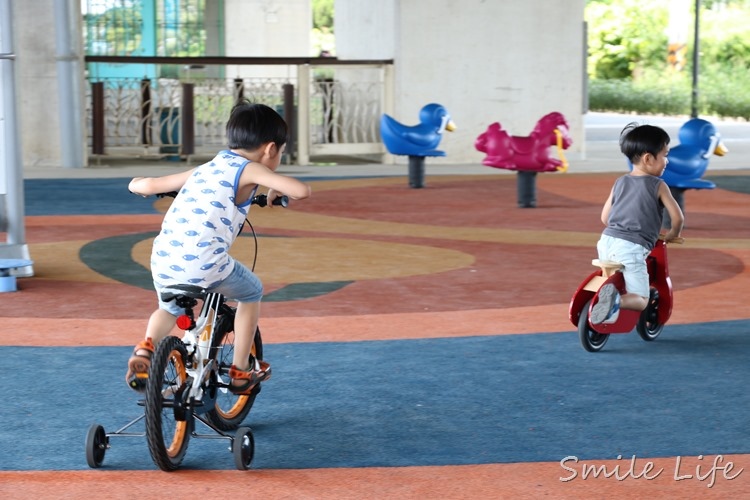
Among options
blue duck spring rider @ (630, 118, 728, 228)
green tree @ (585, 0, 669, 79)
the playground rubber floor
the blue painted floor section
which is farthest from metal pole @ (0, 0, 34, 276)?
green tree @ (585, 0, 669, 79)

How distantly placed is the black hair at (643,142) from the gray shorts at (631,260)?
1.47 ft

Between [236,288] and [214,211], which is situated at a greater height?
[214,211]

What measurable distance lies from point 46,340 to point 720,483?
12.4 ft

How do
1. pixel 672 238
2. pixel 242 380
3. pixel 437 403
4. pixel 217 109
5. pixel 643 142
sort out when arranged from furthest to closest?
1. pixel 217 109
2. pixel 672 238
3. pixel 643 142
4. pixel 437 403
5. pixel 242 380

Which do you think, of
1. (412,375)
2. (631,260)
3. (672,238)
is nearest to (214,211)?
(412,375)

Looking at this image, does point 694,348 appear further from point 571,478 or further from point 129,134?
point 129,134

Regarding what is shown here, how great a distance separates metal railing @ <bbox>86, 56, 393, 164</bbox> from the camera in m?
17.8

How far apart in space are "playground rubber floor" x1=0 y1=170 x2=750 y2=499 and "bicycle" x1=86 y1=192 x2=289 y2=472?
0.31 ft

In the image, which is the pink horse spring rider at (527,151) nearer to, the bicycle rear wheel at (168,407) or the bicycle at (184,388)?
the bicycle at (184,388)

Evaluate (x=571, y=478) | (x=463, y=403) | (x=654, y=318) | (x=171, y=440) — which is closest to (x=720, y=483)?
(x=571, y=478)

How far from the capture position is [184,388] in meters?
4.16

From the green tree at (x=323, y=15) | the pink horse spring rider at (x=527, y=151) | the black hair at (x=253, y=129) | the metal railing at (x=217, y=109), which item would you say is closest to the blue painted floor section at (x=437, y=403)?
the black hair at (x=253, y=129)

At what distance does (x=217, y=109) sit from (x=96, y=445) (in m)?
14.6

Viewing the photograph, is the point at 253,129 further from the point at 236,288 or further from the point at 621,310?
the point at 621,310
